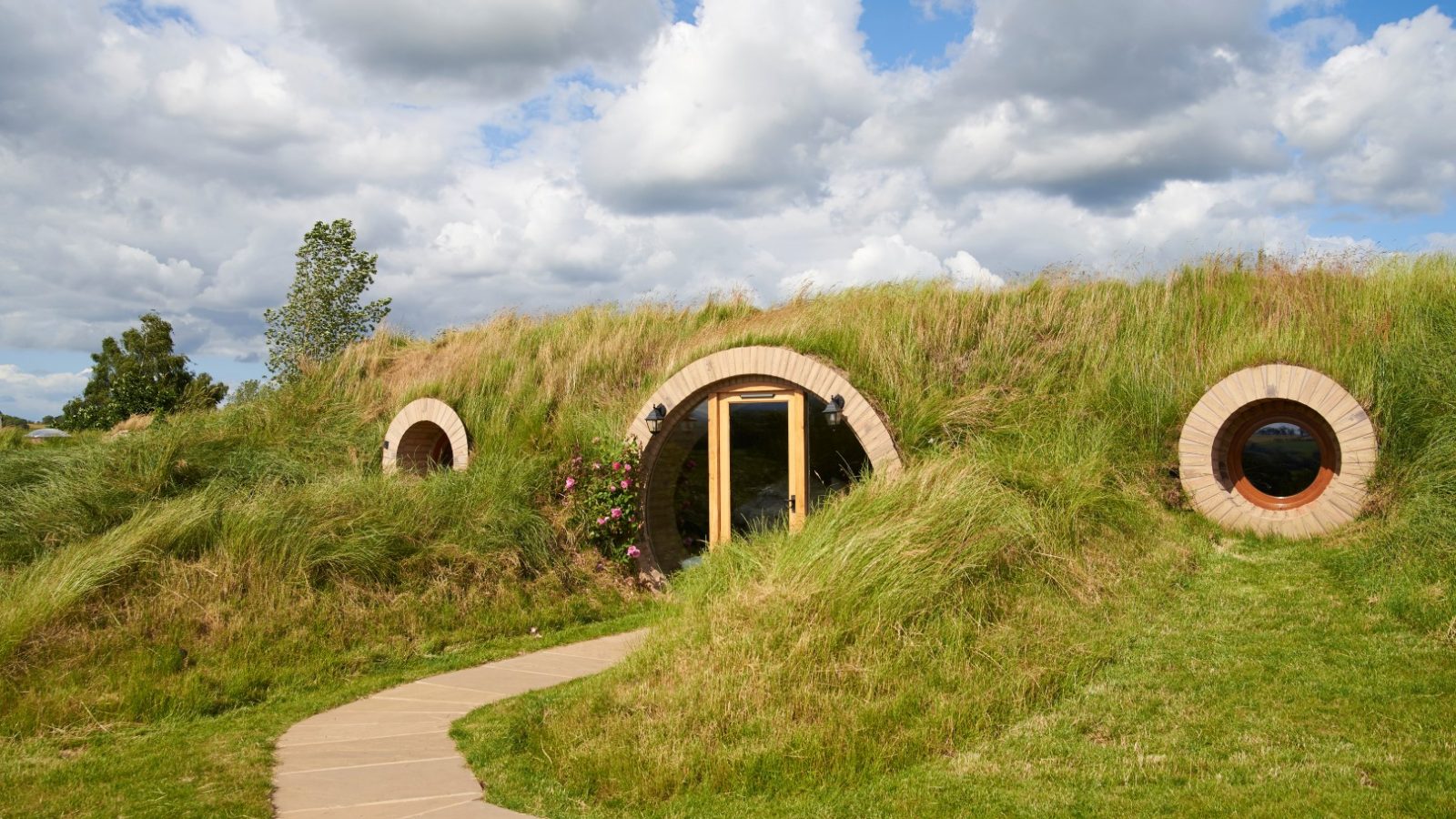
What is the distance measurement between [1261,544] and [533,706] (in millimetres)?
6123

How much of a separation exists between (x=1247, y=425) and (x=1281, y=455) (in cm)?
40

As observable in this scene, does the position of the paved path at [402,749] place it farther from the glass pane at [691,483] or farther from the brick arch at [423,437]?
the brick arch at [423,437]

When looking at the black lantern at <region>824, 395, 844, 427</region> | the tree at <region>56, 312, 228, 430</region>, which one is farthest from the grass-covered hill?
the tree at <region>56, 312, 228, 430</region>

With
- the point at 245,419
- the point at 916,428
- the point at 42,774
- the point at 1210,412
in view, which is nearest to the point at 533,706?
the point at 42,774

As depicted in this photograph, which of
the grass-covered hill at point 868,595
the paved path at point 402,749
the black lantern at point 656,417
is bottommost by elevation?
the paved path at point 402,749

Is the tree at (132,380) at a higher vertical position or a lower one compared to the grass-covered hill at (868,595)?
higher

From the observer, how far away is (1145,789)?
4223 millimetres

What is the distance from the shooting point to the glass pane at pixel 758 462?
9836 millimetres

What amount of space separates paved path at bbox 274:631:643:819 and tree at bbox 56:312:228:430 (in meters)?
22.4

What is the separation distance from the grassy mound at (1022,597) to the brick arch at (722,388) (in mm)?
392

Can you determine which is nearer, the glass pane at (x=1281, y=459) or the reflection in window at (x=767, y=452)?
the glass pane at (x=1281, y=459)

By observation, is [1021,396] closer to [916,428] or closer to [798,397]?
[916,428]

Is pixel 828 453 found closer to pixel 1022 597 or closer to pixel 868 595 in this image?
pixel 1022 597

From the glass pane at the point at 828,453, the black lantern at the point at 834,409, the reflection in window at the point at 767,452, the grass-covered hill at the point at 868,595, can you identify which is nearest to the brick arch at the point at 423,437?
the grass-covered hill at the point at 868,595
